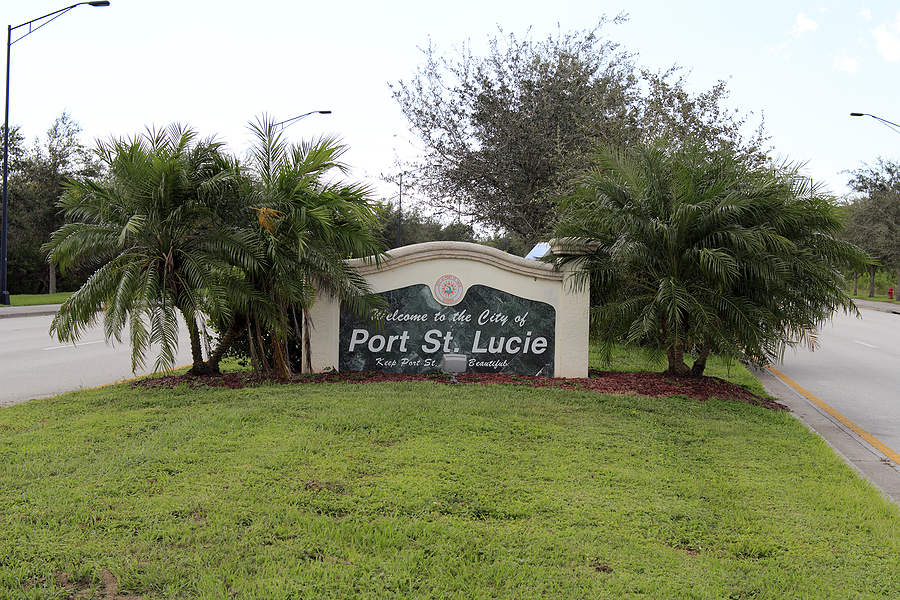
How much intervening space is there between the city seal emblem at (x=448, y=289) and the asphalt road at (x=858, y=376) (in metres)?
4.98

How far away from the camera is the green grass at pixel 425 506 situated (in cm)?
338

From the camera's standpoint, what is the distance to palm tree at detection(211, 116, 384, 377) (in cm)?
786

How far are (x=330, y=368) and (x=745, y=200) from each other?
5.35 meters

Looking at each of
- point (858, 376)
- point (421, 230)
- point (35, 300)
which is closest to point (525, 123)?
point (858, 376)

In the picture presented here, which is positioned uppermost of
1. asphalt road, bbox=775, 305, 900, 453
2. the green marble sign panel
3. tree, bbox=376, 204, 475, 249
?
tree, bbox=376, 204, 475, 249

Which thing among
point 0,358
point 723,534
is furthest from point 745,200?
point 0,358

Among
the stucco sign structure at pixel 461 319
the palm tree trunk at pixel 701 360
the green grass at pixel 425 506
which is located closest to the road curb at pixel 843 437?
the green grass at pixel 425 506

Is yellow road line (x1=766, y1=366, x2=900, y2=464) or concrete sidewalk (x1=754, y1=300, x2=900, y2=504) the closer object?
concrete sidewalk (x1=754, y1=300, x2=900, y2=504)

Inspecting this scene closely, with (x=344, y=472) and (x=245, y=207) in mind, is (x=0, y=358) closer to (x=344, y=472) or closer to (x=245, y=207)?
(x=245, y=207)

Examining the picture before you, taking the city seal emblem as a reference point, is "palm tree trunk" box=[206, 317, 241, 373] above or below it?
below

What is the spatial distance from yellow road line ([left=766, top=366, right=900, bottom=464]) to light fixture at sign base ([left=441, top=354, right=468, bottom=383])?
444 centimetres

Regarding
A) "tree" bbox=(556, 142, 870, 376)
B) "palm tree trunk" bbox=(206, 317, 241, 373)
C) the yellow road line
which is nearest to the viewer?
the yellow road line

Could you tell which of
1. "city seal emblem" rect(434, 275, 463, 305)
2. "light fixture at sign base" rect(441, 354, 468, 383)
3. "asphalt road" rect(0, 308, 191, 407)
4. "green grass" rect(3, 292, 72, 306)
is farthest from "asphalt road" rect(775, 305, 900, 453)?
"green grass" rect(3, 292, 72, 306)

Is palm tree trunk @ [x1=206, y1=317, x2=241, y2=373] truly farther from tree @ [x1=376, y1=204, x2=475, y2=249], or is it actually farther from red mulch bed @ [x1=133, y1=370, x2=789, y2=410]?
tree @ [x1=376, y1=204, x2=475, y2=249]
